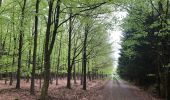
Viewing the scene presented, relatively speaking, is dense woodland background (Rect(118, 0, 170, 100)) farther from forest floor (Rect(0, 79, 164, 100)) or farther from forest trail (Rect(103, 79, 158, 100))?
forest floor (Rect(0, 79, 164, 100))

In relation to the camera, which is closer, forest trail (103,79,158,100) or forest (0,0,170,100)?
forest (0,0,170,100)

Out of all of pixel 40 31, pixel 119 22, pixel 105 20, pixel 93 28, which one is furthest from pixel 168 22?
pixel 40 31

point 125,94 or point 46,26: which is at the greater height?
point 46,26

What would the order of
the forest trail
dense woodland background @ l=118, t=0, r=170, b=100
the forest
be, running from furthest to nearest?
the forest trail, dense woodland background @ l=118, t=0, r=170, b=100, the forest

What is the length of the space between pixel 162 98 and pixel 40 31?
845 inches

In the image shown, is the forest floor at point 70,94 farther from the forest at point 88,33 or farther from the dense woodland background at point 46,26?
the dense woodland background at point 46,26

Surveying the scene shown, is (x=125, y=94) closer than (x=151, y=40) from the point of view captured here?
Yes

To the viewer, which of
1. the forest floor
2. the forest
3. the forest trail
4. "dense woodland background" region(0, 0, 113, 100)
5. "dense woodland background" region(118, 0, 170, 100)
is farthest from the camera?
the forest trail

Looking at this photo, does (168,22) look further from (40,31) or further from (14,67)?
(40,31)

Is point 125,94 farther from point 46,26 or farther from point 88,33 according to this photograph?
point 46,26

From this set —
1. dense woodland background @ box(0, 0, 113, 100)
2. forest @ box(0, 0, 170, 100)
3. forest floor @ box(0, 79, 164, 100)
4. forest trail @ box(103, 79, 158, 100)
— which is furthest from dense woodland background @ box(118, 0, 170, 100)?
dense woodland background @ box(0, 0, 113, 100)

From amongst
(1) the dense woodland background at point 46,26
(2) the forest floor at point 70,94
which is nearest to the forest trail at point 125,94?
(2) the forest floor at point 70,94

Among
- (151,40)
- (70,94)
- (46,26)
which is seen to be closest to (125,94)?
(151,40)

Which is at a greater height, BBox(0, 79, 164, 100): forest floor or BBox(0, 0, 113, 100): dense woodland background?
BBox(0, 0, 113, 100): dense woodland background
